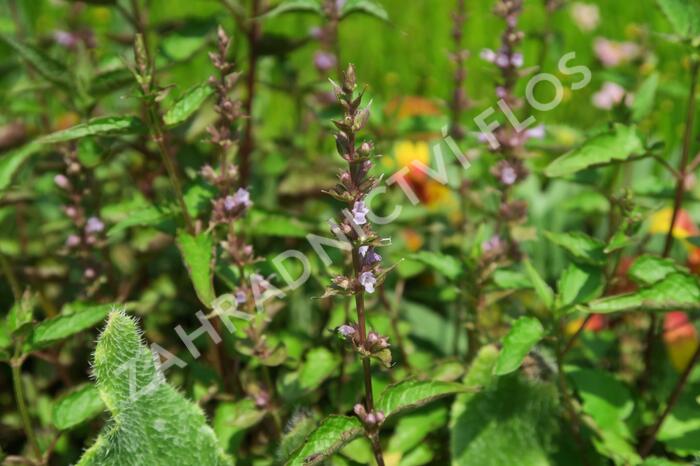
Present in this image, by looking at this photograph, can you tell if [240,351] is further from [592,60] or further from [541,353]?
A: [592,60]

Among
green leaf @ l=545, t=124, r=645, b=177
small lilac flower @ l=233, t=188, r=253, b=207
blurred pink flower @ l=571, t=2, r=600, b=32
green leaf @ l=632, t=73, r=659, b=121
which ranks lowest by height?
small lilac flower @ l=233, t=188, r=253, b=207

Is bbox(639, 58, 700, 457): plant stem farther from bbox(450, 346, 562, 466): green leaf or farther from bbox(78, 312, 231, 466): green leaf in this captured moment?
bbox(78, 312, 231, 466): green leaf

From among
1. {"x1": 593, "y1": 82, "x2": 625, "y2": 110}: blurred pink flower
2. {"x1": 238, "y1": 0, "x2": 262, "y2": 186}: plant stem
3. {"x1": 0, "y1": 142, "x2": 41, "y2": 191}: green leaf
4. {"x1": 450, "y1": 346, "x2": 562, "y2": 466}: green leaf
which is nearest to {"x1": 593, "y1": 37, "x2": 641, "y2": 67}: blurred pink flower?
{"x1": 593, "y1": 82, "x2": 625, "y2": 110}: blurred pink flower

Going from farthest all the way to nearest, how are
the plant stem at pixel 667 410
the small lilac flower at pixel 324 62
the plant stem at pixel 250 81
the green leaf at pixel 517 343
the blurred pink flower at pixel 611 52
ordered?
1. the blurred pink flower at pixel 611 52
2. the small lilac flower at pixel 324 62
3. the plant stem at pixel 250 81
4. the plant stem at pixel 667 410
5. the green leaf at pixel 517 343

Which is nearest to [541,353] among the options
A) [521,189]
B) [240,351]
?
[240,351]

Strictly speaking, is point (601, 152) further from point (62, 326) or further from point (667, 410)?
point (62, 326)

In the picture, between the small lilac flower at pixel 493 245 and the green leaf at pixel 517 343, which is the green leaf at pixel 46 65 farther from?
the green leaf at pixel 517 343

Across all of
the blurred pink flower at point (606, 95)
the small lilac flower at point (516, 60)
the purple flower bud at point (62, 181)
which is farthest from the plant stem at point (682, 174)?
the blurred pink flower at point (606, 95)
